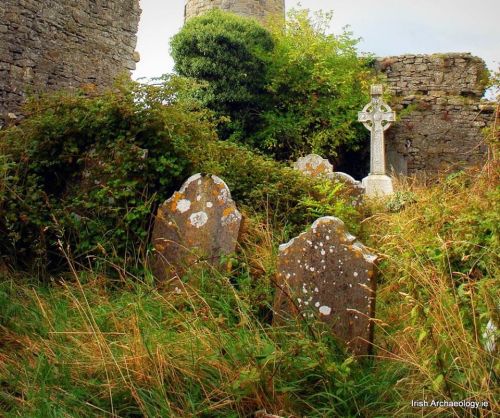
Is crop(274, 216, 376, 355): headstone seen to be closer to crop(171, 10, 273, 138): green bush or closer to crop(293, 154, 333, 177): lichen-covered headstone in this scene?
crop(293, 154, 333, 177): lichen-covered headstone

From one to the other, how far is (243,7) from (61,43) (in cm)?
885

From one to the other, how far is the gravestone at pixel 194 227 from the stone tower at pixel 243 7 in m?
13.2

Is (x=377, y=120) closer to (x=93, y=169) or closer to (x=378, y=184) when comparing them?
(x=378, y=184)

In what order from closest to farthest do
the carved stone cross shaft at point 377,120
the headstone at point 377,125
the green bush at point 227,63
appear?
the headstone at point 377,125, the carved stone cross shaft at point 377,120, the green bush at point 227,63

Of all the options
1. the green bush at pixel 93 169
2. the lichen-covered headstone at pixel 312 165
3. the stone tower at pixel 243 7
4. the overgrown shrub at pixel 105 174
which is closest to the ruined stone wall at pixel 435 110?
the stone tower at pixel 243 7

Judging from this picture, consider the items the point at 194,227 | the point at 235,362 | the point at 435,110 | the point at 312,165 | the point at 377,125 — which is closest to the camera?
the point at 235,362

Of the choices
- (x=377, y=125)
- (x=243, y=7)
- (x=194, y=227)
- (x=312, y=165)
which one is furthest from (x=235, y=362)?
(x=243, y=7)

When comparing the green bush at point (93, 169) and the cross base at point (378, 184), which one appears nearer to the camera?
the green bush at point (93, 169)

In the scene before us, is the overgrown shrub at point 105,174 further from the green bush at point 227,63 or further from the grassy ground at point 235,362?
the green bush at point 227,63

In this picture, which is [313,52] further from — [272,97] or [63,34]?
[63,34]

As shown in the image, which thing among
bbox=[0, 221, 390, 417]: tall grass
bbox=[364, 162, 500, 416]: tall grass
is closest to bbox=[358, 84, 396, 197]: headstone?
bbox=[364, 162, 500, 416]: tall grass

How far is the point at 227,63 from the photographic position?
521 inches

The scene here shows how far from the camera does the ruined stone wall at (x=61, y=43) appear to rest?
7.77 metres

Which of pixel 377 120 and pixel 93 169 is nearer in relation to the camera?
pixel 93 169
